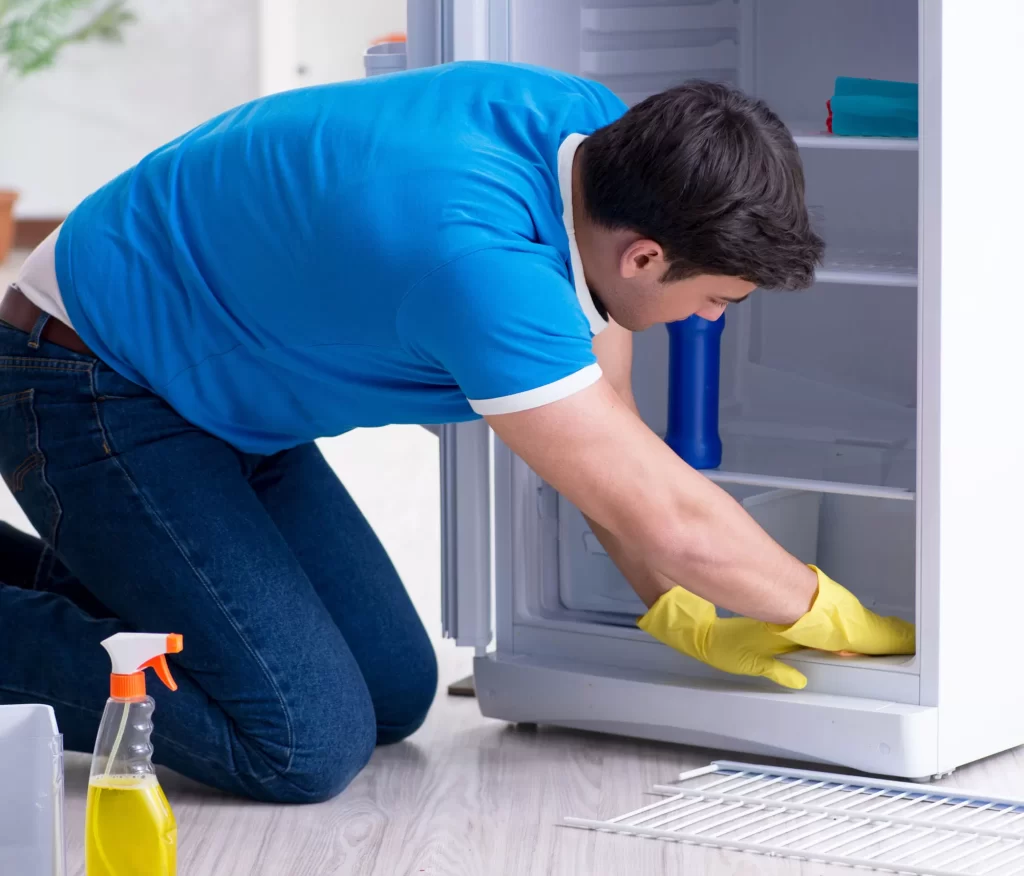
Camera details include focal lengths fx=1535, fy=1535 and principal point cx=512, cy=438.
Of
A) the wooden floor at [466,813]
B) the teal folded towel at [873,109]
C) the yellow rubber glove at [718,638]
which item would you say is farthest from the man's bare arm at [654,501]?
the teal folded towel at [873,109]

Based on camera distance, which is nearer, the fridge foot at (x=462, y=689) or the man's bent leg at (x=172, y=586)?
the man's bent leg at (x=172, y=586)

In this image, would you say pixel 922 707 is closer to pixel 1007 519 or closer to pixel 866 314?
pixel 1007 519

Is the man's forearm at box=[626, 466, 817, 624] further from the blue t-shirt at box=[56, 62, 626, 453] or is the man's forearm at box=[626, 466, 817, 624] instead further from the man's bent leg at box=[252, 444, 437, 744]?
the man's bent leg at box=[252, 444, 437, 744]

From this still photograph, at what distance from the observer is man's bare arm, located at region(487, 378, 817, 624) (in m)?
1.69

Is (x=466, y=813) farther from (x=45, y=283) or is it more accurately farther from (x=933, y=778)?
(x=45, y=283)

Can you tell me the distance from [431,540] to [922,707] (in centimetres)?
185

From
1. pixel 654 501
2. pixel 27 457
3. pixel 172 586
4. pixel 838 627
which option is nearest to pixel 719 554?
pixel 654 501

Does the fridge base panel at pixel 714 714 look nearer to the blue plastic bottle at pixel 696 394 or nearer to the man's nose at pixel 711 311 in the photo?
the blue plastic bottle at pixel 696 394

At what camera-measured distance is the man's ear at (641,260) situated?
1669 mm

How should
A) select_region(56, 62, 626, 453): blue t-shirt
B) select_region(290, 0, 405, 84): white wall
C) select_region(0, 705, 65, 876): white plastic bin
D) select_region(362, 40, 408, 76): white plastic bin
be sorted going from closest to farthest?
select_region(0, 705, 65, 876): white plastic bin, select_region(56, 62, 626, 453): blue t-shirt, select_region(362, 40, 408, 76): white plastic bin, select_region(290, 0, 405, 84): white wall

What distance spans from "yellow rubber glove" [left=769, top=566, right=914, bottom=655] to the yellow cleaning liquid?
2.98 ft

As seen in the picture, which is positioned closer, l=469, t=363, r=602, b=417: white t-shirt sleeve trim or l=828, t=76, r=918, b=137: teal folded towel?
l=469, t=363, r=602, b=417: white t-shirt sleeve trim

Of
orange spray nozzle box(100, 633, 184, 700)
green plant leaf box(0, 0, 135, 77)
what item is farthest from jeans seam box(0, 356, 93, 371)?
green plant leaf box(0, 0, 135, 77)

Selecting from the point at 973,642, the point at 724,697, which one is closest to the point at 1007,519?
the point at 973,642
